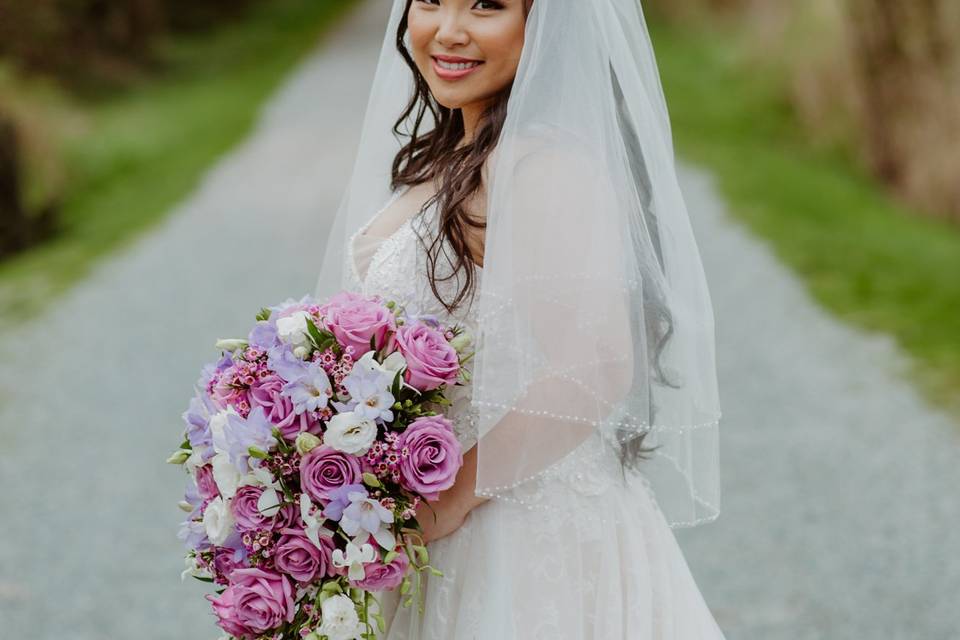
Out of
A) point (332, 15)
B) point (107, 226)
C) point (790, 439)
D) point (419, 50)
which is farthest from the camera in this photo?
point (332, 15)

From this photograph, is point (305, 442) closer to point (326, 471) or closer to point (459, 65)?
point (326, 471)

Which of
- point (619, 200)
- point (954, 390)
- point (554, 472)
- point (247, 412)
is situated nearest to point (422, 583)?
point (554, 472)

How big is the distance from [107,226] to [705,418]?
10.9 metres

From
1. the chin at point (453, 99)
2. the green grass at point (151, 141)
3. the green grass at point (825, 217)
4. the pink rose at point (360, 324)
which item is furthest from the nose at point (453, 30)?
the green grass at point (151, 141)

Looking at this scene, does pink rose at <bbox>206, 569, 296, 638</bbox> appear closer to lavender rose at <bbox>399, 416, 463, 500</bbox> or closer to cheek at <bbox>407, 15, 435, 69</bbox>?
lavender rose at <bbox>399, 416, 463, 500</bbox>

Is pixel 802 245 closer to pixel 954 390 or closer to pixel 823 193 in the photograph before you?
pixel 823 193

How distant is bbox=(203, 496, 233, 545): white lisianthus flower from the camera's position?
85.0 inches

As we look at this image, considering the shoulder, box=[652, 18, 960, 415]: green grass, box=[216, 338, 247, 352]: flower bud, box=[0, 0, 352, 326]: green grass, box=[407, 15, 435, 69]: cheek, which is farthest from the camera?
box=[0, 0, 352, 326]: green grass

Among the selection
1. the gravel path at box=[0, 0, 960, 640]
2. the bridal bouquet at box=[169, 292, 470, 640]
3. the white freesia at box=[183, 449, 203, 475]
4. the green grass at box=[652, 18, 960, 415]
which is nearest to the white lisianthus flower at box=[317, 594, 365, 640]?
the bridal bouquet at box=[169, 292, 470, 640]

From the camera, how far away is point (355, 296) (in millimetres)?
2232

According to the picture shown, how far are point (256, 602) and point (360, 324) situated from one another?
20.5 inches

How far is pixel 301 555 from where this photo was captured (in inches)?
83.0

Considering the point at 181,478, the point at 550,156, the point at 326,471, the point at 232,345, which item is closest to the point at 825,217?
the point at 181,478

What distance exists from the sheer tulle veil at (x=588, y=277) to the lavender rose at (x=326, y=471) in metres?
0.25
